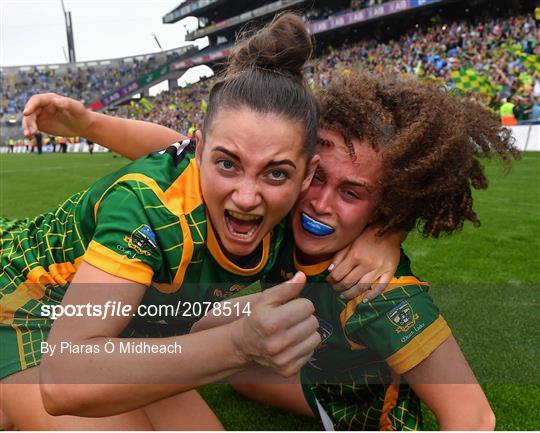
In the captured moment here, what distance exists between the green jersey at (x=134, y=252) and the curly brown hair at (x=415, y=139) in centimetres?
48

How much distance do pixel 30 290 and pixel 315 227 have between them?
45.8 inches

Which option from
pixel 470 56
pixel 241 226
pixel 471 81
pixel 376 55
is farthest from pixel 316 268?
pixel 376 55

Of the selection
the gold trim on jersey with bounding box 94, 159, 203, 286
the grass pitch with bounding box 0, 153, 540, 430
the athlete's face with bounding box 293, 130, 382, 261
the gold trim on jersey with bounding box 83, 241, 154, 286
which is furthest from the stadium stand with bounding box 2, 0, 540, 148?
the grass pitch with bounding box 0, 153, 540, 430

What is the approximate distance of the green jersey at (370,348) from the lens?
2129 millimetres

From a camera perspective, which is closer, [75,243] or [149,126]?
[75,243]

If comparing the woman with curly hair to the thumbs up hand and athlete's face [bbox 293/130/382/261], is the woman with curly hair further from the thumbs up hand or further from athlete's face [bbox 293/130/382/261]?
the thumbs up hand

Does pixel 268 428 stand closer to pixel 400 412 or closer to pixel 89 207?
pixel 400 412

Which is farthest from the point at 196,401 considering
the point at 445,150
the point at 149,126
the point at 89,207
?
the point at 445,150

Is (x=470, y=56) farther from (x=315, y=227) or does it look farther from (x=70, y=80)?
(x=70, y=80)

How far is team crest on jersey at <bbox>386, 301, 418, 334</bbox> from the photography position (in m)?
2.12

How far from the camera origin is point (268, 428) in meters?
2.90

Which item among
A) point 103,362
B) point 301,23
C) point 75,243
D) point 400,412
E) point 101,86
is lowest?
point 101,86

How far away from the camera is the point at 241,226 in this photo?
6.80 feet

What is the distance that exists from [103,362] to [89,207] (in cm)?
72
